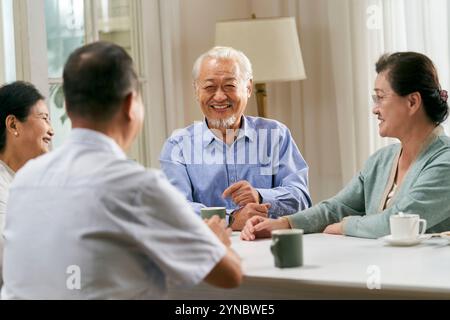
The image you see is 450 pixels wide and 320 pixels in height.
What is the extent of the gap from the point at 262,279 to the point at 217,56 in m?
1.42

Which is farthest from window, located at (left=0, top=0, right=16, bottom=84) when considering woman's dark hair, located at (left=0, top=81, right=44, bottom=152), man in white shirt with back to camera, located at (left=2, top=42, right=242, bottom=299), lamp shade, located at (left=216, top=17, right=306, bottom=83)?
man in white shirt with back to camera, located at (left=2, top=42, right=242, bottom=299)

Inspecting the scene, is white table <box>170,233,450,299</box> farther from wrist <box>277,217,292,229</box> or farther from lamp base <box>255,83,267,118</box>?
lamp base <box>255,83,267,118</box>

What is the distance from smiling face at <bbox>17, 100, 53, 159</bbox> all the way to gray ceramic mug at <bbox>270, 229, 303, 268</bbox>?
1072mm

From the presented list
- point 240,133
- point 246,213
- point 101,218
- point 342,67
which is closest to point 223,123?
point 240,133

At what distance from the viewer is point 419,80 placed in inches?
102

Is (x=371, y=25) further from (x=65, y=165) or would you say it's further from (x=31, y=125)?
(x=65, y=165)

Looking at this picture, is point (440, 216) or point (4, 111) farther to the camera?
point (4, 111)

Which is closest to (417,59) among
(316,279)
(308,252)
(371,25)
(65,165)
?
(308,252)

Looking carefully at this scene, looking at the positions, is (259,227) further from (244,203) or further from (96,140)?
(96,140)

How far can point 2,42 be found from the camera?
11.2ft

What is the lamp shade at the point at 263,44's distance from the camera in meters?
4.12

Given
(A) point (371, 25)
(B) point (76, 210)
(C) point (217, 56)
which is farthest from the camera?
(A) point (371, 25)

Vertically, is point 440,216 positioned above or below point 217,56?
below

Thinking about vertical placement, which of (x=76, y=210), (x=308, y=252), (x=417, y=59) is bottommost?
(x=308, y=252)
